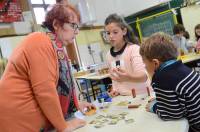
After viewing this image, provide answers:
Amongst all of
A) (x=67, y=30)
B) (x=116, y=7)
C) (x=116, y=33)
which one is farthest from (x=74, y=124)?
(x=116, y=7)

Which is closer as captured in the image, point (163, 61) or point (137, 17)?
point (163, 61)

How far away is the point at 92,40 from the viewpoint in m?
7.57

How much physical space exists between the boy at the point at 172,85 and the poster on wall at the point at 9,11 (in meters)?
5.39

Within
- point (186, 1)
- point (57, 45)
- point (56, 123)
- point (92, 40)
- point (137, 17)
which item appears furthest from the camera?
point (92, 40)

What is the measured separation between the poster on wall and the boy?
5.39 meters

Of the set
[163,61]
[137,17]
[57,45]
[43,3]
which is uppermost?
[43,3]

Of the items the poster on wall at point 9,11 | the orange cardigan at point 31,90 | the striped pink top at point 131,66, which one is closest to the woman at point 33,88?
the orange cardigan at point 31,90

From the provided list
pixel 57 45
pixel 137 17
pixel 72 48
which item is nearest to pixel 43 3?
pixel 72 48

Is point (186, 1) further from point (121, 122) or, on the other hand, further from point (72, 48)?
point (121, 122)

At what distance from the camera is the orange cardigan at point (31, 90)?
46.1 inches

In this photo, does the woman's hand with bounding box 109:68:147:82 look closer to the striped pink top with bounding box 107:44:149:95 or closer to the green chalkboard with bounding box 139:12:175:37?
the striped pink top with bounding box 107:44:149:95

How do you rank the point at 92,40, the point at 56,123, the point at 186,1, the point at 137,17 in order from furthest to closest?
1. the point at 92,40
2. the point at 137,17
3. the point at 186,1
4. the point at 56,123

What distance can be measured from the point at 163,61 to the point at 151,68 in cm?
9

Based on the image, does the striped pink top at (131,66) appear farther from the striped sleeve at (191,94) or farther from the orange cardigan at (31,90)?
the orange cardigan at (31,90)
